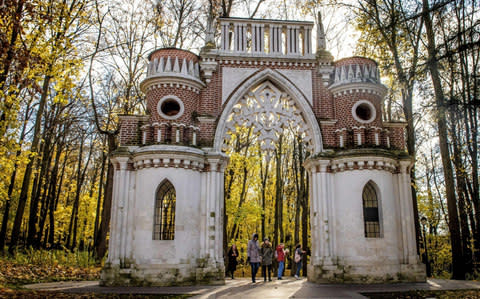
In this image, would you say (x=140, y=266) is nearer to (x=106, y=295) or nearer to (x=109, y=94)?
(x=106, y=295)

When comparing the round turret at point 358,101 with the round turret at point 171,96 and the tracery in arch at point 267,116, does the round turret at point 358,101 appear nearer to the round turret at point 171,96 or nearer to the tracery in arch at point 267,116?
the tracery in arch at point 267,116

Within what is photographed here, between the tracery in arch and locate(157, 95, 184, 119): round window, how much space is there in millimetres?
1701

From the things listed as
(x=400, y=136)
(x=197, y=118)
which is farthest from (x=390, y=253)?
(x=197, y=118)

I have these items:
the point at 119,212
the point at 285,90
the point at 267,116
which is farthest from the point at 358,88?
the point at 119,212

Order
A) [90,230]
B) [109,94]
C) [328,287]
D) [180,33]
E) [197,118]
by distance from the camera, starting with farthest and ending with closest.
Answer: [90,230]
[109,94]
[180,33]
[197,118]
[328,287]

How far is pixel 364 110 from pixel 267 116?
350 cm

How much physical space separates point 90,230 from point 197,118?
2249 cm

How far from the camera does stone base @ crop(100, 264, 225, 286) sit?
12.2 meters

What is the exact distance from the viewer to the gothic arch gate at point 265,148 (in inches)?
499

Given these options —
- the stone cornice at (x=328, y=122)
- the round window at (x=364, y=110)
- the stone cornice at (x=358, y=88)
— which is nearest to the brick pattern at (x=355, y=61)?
the stone cornice at (x=358, y=88)

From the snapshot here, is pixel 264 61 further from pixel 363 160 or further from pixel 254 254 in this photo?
pixel 254 254

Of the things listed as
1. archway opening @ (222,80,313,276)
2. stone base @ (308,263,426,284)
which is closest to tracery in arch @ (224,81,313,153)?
archway opening @ (222,80,313,276)

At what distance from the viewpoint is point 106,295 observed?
9789mm

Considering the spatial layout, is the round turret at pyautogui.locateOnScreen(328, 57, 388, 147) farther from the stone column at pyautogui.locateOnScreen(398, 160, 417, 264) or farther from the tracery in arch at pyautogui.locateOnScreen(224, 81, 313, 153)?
the tracery in arch at pyautogui.locateOnScreen(224, 81, 313, 153)
